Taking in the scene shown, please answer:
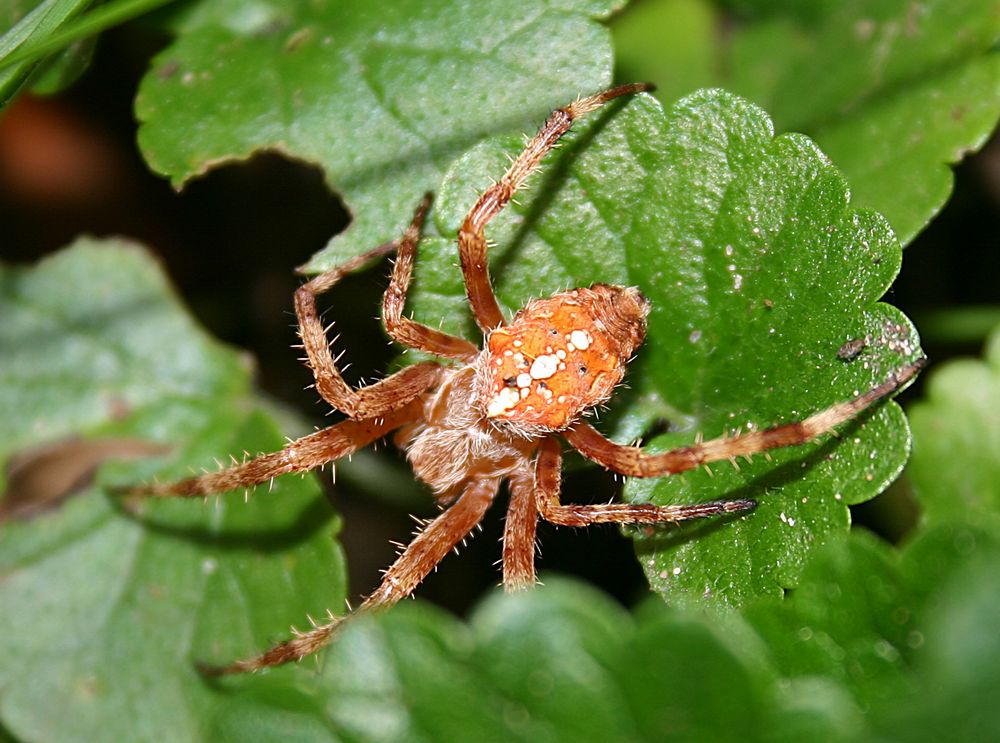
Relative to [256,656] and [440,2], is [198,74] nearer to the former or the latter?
[440,2]

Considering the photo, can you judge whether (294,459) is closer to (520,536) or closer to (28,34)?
(520,536)

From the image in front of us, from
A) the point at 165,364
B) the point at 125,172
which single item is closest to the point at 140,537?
the point at 165,364

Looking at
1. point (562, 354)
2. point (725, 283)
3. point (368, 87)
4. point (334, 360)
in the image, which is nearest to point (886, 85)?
point (725, 283)

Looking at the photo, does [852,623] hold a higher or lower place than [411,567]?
higher

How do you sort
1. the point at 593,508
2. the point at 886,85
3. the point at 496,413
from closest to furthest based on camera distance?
the point at 593,508 < the point at 496,413 < the point at 886,85

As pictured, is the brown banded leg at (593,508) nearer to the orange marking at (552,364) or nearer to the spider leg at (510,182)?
the orange marking at (552,364)

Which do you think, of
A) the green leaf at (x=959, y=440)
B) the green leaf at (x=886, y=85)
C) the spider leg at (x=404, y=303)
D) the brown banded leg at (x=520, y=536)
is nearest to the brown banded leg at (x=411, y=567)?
the brown banded leg at (x=520, y=536)
